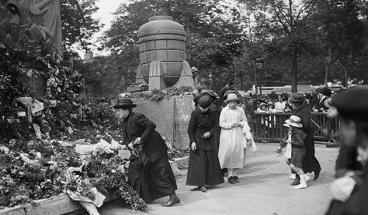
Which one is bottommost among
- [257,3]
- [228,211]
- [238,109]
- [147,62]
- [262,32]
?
[228,211]

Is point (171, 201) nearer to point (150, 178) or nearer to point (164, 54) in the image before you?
point (150, 178)

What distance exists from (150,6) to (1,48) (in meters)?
24.0

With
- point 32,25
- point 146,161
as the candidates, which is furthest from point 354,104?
point 32,25

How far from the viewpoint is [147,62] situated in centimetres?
1429

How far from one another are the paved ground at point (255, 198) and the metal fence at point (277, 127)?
498 centimetres

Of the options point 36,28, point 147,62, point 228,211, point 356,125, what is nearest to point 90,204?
point 228,211

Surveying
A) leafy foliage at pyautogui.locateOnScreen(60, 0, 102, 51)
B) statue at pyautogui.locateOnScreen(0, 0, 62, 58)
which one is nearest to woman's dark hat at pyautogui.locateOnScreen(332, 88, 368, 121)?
statue at pyautogui.locateOnScreen(0, 0, 62, 58)

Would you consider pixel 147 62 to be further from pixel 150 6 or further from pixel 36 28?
pixel 150 6

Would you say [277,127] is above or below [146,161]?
below

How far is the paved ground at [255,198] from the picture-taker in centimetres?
697

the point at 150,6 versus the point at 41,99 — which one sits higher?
the point at 150,6

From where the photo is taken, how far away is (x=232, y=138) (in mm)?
9359

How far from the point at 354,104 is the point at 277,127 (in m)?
14.9

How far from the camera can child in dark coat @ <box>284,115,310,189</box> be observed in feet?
27.9
